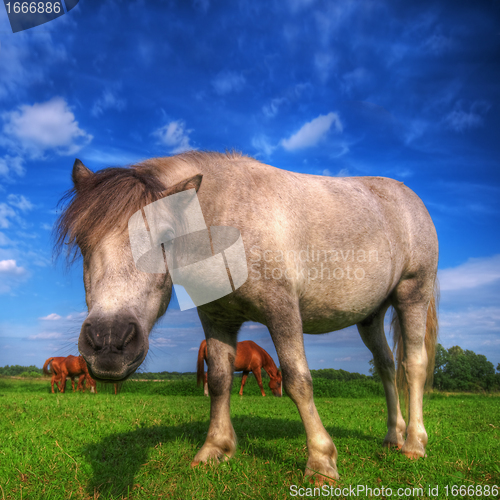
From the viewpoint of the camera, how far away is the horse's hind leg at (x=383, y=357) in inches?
185

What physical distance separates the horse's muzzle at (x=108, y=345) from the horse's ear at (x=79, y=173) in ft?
4.03

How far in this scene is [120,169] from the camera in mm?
2762

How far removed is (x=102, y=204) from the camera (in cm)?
A: 245

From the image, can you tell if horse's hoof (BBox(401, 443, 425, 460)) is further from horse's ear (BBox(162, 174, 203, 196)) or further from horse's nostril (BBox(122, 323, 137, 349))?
horse's ear (BBox(162, 174, 203, 196))

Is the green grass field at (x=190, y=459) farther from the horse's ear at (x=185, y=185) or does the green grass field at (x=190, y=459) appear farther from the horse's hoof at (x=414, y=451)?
the horse's ear at (x=185, y=185)

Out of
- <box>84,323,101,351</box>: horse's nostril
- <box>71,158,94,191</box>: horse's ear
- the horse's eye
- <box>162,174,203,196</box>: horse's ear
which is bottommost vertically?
<box>84,323,101,351</box>: horse's nostril

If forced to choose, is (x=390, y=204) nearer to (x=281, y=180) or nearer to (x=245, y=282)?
(x=281, y=180)

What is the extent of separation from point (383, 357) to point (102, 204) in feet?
13.2

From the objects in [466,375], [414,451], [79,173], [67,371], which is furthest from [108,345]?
[466,375]

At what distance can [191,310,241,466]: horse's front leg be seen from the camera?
3.65 meters

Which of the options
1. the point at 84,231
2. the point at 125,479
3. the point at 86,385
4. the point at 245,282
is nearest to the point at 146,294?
the point at 84,231

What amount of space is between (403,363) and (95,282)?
12.6 feet

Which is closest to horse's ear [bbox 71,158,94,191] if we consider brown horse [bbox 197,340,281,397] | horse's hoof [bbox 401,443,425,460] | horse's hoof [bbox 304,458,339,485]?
horse's hoof [bbox 304,458,339,485]

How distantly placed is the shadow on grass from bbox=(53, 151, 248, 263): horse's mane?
6.20 ft
